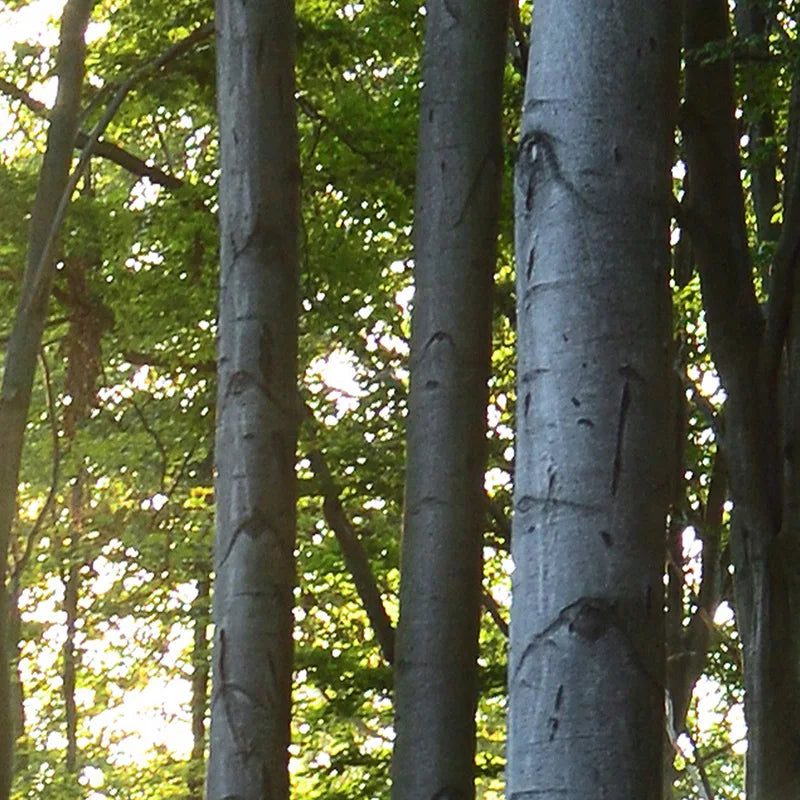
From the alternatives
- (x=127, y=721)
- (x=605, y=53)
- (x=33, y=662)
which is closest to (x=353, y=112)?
(x=605, y=53)

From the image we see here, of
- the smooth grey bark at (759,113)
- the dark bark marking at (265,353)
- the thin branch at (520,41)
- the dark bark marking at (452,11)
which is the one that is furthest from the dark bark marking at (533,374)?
the smooth grey bark at (759,113)

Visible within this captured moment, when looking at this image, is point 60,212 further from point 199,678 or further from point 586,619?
point 199,678

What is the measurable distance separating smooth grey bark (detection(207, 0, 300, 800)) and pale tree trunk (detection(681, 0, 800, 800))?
2500mm

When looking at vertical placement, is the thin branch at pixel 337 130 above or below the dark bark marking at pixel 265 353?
above

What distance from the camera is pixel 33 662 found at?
61.8 ft

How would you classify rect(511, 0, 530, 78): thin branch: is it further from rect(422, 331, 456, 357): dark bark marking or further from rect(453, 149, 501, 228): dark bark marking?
rect(422, 331, 456, 357): dark bark marking

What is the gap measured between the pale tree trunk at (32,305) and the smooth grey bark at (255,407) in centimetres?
163

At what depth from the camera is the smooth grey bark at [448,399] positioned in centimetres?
345

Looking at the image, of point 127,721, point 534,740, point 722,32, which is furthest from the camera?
point 127,721

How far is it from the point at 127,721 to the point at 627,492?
Result: 1950 centimetres

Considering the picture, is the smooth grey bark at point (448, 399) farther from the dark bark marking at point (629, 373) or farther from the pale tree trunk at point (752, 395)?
the pale tree trunk at point (752, 395)

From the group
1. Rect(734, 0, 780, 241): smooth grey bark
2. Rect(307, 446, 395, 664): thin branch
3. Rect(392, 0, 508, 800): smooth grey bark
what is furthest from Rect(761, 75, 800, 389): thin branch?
Rect(307, 446, 395, 664): thin branch

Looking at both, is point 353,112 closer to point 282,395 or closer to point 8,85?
point 8,85

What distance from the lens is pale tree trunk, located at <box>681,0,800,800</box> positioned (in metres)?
6.02
